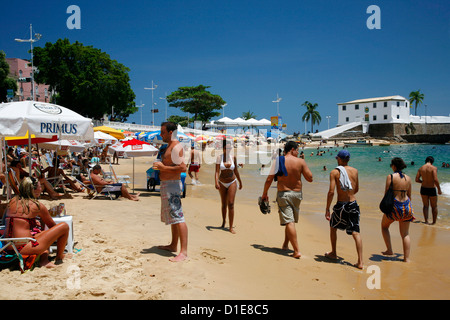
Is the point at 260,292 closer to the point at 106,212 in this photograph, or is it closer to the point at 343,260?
the point at 343,260

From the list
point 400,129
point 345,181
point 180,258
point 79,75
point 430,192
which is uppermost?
point 79,75

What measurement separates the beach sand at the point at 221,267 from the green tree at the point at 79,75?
3686cm

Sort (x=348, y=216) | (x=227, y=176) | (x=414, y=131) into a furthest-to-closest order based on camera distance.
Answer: (x=414, y=131) < (x=227, y=176) < (x=348, y=216)

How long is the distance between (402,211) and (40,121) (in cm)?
594

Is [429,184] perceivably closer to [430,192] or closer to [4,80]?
[430,192]

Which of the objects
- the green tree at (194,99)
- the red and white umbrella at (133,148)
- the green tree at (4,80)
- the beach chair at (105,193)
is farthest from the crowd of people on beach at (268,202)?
the green tree at (194,99)

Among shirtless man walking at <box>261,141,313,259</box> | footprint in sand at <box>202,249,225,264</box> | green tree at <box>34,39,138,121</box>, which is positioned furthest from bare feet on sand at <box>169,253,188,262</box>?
green tree at <box>34,39,138,121</box>

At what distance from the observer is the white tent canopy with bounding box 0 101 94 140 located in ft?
16.6

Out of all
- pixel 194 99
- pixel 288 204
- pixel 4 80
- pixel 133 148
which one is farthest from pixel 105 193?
pixel 194 99

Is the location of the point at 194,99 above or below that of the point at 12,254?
above

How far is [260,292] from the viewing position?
3.37m

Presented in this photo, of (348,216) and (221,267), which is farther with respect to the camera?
(348,216)

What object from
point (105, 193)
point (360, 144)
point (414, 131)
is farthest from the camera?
point (414, 131)

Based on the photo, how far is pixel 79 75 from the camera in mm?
39219
